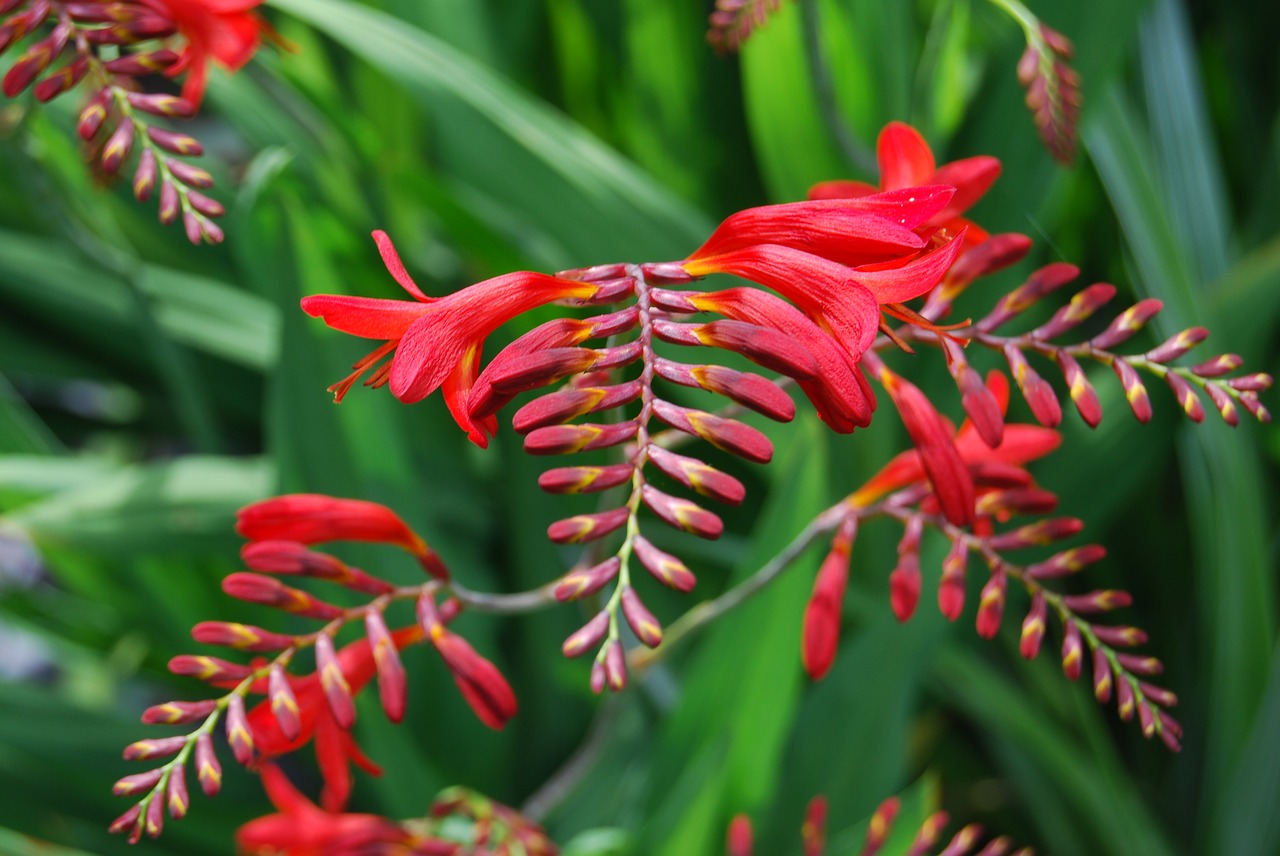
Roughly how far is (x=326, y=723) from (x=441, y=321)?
26 centimetres

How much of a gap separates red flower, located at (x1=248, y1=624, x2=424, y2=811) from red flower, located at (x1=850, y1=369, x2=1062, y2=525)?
0.26 meters

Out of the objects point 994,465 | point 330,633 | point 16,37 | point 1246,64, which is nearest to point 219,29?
point 16,37

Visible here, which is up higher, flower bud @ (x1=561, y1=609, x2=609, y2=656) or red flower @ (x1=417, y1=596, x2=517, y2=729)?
flower bud @ (x1=561, y1=609, x2=609, y2=656)

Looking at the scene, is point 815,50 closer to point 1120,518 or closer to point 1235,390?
point 1235,390

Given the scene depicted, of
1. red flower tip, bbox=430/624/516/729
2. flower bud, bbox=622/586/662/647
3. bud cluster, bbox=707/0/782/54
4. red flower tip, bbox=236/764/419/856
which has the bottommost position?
red flower tip, bbox=236/764/419/856

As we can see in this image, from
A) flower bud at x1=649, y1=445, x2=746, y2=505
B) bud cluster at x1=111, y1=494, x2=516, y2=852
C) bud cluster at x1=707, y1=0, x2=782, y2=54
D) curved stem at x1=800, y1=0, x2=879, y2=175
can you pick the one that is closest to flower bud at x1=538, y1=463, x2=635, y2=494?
flower bud at x1=649, y1=445, x2=746, y2=505

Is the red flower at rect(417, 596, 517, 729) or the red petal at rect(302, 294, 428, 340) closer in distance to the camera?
the red petal at rect(302, 294, 428, 340)

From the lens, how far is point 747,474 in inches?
39.7

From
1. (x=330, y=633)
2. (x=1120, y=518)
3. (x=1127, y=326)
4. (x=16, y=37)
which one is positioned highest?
(x=16, y=37)

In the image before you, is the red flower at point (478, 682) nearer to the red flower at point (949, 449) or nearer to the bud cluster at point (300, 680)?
the bud cluster at point (300, 680)

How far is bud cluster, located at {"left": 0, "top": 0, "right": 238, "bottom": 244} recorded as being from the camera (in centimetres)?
45

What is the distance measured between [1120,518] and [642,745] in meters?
0.52

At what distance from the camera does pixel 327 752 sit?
54 cm

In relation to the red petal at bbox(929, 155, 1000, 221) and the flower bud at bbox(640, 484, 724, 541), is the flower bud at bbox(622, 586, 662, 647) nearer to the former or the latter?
the flower bud at bbox(640, 484, 724, 541)
